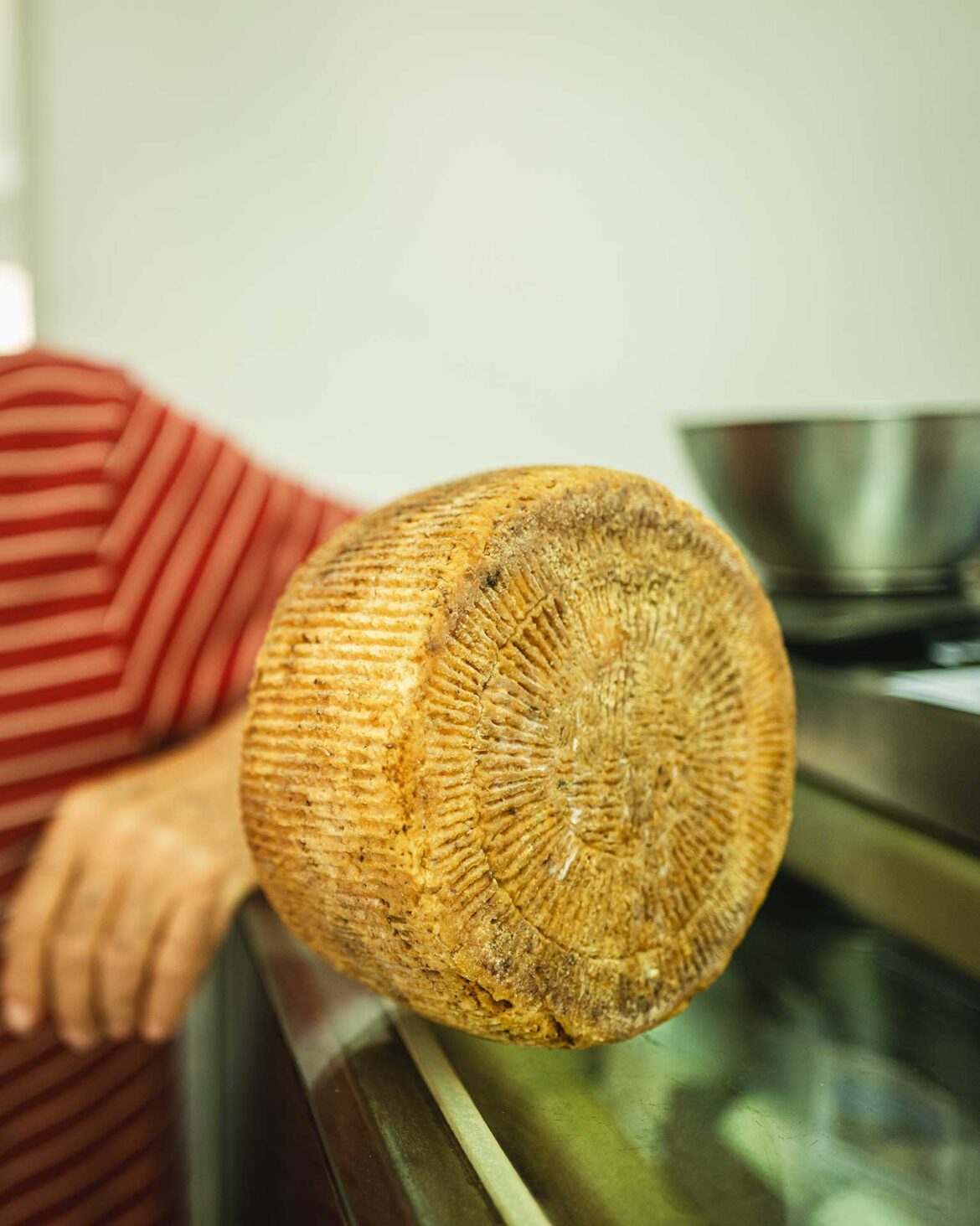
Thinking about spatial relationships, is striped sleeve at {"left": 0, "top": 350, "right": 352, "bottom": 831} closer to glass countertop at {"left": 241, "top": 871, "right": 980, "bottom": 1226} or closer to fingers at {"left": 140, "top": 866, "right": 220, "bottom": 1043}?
fingers at {"left": 140, "top": 866, "right": 220, "bottom": 1043}

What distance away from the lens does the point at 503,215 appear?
1.29 m

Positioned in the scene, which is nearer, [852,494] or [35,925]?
[35,925]

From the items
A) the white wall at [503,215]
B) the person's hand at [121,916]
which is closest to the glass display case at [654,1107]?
the person's hand at [121,916]

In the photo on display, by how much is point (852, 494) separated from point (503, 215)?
2.30ft

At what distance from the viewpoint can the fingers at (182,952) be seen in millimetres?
662

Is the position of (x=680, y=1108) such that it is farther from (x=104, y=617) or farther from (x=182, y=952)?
Answer: (x=104, y=617)

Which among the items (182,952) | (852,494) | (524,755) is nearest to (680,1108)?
(524,755)

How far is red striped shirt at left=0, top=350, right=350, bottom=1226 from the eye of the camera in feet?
2.86

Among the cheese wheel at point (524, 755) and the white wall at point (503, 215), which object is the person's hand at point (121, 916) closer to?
the cheese wheel at point (524, 755)

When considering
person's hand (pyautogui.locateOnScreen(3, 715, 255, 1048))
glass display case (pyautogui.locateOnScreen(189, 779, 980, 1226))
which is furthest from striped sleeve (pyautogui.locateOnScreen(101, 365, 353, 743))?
glass display case (pyautogui.locateOnScreen(189, 779, 980, 1226))

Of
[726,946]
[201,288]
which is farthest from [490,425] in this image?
[726,946]

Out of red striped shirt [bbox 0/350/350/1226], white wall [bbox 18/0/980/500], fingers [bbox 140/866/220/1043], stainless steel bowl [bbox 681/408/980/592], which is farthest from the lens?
white wall [bbox 18/0/980/500]

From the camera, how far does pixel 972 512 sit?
0.80 meters

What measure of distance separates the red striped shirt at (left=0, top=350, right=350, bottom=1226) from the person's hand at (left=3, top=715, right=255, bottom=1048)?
19cm
